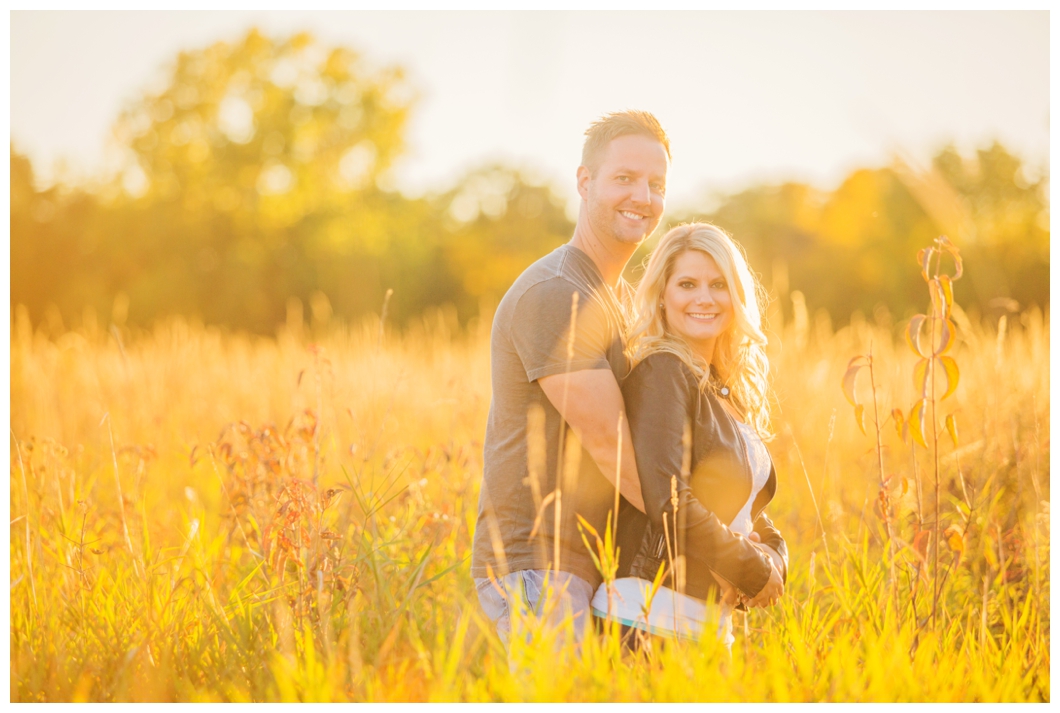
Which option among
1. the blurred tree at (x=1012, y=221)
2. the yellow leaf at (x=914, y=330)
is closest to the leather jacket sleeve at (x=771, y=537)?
the yellow leaf at (x=914, y=330)

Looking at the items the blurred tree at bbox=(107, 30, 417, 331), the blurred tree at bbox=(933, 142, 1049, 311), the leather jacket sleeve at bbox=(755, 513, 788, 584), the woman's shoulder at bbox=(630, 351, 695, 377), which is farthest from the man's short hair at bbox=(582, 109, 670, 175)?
the blurred tree at bbox=(107, 30, 417, 331)

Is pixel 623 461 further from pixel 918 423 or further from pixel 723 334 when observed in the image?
pixel 918 423

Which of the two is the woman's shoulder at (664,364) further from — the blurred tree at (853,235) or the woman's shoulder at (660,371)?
the blurred tree at (853,235)

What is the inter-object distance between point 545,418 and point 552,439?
0.22 ft

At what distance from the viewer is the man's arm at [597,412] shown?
203 centimetres

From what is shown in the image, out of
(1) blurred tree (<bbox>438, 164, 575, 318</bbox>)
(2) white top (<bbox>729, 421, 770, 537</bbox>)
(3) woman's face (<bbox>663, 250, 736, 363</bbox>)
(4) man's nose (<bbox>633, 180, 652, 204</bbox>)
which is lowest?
(2) white top (<bbox>729, 421, 770, 537</bbox>)

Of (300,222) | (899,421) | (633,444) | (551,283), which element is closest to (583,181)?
(551,283)

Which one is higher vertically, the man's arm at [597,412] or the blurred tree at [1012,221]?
the blurred tree at [1012,221]

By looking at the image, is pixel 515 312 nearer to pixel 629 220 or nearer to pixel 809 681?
pixel 629 220

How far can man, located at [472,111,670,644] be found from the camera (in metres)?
2.04

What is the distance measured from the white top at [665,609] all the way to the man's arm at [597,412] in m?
0.29

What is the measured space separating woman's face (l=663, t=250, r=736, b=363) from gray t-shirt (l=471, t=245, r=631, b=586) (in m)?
0.18

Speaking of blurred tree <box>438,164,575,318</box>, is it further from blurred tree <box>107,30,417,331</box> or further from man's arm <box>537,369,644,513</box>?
man's arm <box>537,369,644,513</box>

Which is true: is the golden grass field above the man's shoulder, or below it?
below
